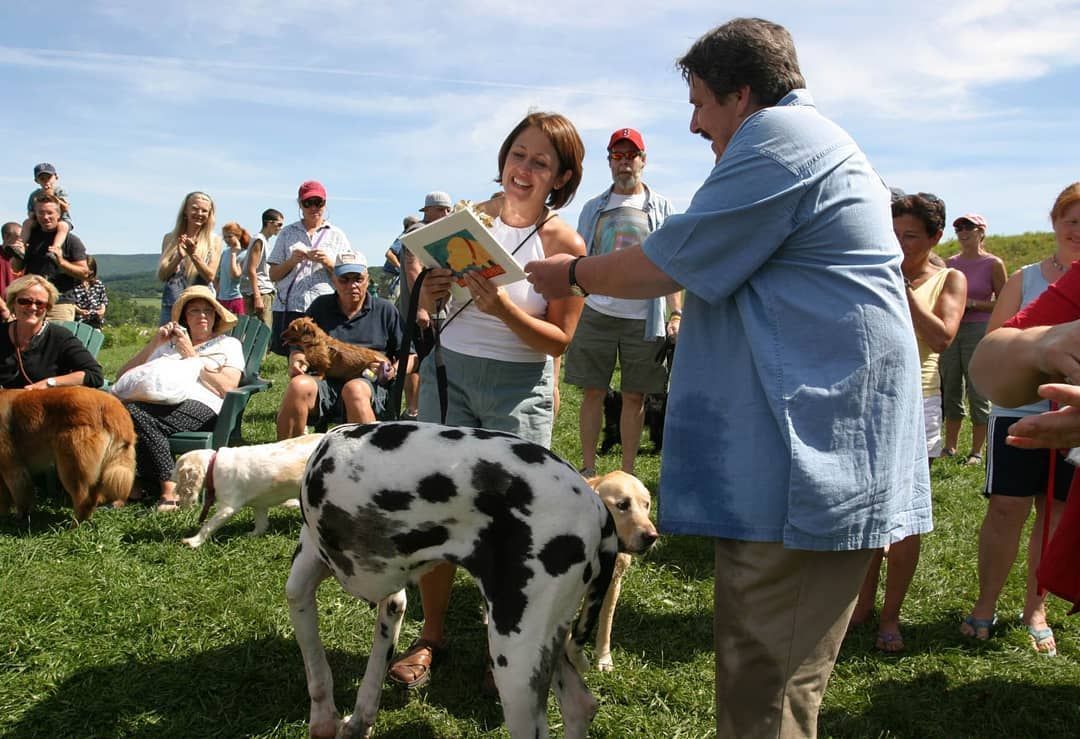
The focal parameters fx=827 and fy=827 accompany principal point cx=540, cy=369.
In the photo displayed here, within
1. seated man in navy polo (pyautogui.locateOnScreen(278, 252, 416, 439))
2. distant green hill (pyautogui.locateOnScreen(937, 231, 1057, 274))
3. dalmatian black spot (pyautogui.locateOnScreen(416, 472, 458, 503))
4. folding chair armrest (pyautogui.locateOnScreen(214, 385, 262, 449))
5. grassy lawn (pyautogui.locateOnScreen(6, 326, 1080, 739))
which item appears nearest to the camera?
dalmatian black spot (pyautogui.locateOnScreen(416, 472, 458, 503))

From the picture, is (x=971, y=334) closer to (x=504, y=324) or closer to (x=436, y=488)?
(x=504, y=324)

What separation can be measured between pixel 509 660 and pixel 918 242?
292cm

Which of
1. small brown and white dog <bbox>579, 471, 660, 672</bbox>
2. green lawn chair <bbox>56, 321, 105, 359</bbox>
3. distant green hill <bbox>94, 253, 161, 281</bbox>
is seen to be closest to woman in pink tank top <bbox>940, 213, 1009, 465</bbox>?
small brown and white dog <bbox>579, 471, 660, 672</bbox>

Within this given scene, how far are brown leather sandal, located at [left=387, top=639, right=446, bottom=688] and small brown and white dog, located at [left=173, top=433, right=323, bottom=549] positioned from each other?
1.85 m

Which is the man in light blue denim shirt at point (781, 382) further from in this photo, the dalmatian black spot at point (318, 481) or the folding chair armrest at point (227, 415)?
the folding chair armrest at point (227, 415)

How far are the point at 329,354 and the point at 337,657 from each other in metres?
3.39

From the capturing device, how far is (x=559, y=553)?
7.09ft

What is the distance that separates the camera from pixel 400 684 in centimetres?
328

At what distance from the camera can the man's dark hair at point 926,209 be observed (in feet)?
12.7

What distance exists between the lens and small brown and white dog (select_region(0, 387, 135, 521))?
17.1ft

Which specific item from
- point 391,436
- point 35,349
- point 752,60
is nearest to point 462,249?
point 391,436

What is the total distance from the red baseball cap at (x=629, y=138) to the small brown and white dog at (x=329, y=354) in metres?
2.60

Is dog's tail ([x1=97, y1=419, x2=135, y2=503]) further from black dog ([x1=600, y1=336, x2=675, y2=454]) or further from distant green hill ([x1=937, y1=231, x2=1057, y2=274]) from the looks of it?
distant green hill ([x1=937, y1=231, x2=1057, y2=274])

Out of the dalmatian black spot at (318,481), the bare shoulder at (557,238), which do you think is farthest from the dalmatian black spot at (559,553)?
the bare shoulder at (557,238)
